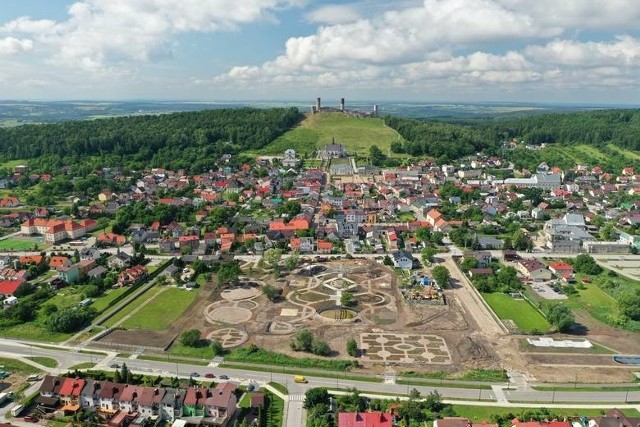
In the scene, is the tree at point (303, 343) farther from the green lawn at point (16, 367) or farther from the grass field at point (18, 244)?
the grass field at point (18, 244)

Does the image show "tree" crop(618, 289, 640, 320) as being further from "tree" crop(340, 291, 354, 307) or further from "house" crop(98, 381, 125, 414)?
"house" crop(98, 381, 125, 414)

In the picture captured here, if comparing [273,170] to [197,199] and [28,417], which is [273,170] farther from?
[28,417]

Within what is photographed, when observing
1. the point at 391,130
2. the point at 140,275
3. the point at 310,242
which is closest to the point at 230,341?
the point at 140,275

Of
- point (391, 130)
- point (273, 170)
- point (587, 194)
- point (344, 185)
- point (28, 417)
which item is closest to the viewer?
point (28, 417)

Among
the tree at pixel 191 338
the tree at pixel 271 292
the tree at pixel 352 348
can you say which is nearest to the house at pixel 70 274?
the tree at pixel 191 338

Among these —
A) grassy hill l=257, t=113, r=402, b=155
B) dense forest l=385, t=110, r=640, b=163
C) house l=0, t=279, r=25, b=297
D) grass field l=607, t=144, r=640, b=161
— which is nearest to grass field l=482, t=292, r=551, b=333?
house l=0, t=279, r=25, b=297

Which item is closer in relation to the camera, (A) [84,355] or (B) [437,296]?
(A) [84,355]
